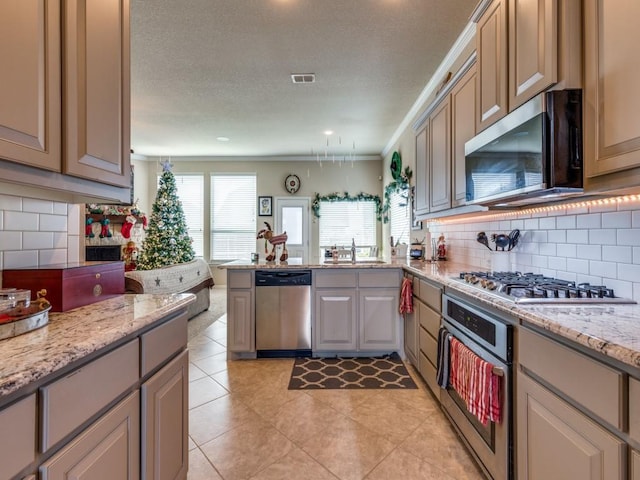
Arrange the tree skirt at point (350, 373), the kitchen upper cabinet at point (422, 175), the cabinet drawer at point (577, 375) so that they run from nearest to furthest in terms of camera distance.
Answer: the cabinet drawer at point (577, 375)
the tree skirt at point (350, 373)
the kitchen upper cabinet at point (422, 175)

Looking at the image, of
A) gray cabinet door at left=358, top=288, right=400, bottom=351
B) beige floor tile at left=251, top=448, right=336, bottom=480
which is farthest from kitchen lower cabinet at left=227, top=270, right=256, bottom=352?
beige floor tile at left=251, top=448, right=336, bottom=480

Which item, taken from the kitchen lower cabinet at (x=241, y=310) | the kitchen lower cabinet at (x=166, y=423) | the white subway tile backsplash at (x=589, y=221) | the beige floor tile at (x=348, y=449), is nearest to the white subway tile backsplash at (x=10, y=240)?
the kitchen lower cabinet at (x=166, y=423)

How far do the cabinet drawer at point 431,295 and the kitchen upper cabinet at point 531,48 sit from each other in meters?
1.21

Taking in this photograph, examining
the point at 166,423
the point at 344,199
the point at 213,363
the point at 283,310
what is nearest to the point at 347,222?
the point at 344,199

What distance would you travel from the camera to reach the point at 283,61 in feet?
10.4

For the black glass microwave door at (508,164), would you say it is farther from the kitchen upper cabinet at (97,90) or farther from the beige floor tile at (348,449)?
the kitchen upper cabinet at (97,90)

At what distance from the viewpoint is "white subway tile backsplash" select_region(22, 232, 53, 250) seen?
52.1 inches

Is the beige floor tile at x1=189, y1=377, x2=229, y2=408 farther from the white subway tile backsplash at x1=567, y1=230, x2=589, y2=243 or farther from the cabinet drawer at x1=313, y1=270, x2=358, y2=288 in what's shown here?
the white subway tile backsplash at x1=567, y1=230, x2=589, y2=243

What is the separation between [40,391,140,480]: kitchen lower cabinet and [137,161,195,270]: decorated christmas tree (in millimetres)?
5377

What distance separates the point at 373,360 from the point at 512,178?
2225 mm

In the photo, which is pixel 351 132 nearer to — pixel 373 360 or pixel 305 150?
pixel 305 150

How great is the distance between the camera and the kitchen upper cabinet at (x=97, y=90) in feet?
3.52

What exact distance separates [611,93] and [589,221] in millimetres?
727

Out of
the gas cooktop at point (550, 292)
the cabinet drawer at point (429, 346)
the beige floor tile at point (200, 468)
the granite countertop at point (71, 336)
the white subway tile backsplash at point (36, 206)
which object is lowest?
the beige floor tile at point (200, 468)
